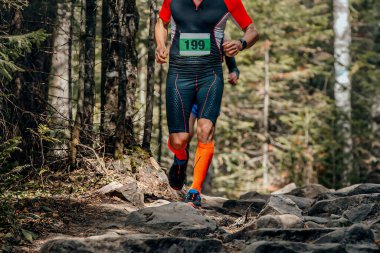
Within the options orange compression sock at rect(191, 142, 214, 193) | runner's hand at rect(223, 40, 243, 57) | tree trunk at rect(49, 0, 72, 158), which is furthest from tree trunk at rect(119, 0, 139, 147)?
runner's hand at rect(223, 40, 243, 57)

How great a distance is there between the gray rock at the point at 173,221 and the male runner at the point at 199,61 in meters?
1.11

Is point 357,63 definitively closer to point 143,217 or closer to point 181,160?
point 181,160

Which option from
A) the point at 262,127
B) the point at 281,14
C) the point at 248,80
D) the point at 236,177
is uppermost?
the point at 281,14

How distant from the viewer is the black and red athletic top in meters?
8.13

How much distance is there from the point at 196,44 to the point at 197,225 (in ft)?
8.31

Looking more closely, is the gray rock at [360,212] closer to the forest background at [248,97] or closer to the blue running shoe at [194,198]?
the blue running shoe at [194,198]

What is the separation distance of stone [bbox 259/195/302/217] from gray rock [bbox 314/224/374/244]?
5.47ft

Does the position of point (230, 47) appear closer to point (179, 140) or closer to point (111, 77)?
point (179, 140)

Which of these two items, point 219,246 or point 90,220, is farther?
point 90,220

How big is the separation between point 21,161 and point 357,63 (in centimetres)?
1887

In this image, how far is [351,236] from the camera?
5387mm

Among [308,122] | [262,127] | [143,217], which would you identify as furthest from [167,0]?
[262,127]

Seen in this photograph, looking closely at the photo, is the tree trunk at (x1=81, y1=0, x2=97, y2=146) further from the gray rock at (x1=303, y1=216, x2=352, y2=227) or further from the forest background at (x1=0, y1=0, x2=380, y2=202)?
the gray rock at (x1=303, y1=216, x2=352, y2=227)

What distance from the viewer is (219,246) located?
5.51 metres
